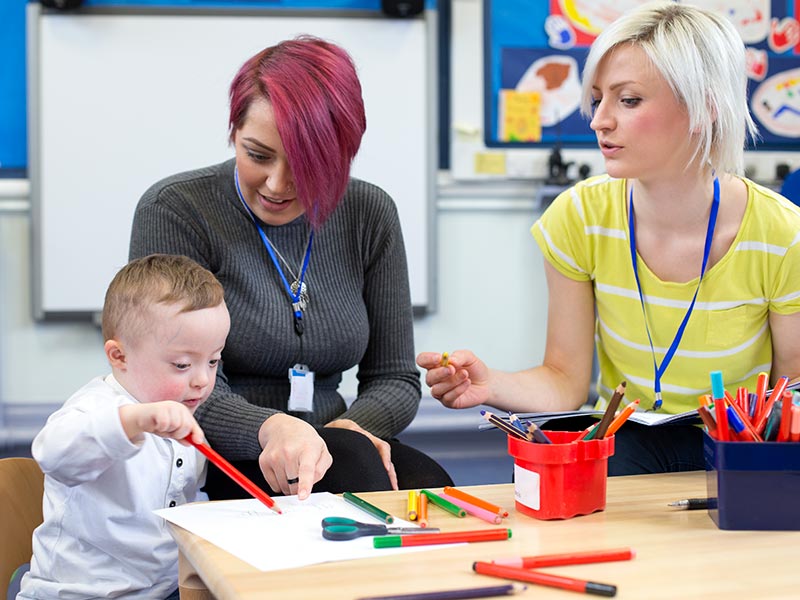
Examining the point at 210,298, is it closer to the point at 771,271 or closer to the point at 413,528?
the point at 413,528

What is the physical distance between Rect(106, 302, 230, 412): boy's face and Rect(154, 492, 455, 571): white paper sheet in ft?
0.68

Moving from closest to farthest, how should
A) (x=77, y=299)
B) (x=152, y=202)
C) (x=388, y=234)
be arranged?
(x=152, y=202)
(x=388, y=234)
(x=77, y=299)

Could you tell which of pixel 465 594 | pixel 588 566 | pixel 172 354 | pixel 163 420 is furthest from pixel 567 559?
pixel 172 354

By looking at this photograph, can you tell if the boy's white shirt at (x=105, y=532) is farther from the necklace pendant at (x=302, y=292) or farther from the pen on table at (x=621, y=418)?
the pen on table at (x=621, y=418)

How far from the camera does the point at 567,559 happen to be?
875mm

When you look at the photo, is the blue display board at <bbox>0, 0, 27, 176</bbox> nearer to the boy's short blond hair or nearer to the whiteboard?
the whiteboard

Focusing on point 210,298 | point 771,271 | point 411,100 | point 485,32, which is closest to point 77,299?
point 411,100

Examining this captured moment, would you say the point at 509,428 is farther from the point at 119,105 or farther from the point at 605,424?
the point at 119,105

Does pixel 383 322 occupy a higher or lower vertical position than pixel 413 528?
higher

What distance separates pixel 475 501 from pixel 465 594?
0.30 metres

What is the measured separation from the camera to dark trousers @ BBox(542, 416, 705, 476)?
148 centimetres

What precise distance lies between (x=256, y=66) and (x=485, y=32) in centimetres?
189

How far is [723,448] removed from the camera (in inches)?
39.6

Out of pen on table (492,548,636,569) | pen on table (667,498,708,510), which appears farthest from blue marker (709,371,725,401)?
pen on table (492,548,636,569)
